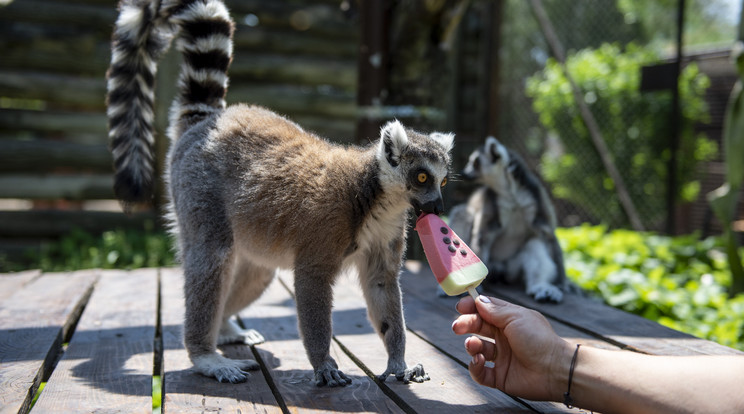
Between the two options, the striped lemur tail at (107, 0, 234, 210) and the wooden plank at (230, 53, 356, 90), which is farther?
the wooden plank at (230, 53, 356, 90)

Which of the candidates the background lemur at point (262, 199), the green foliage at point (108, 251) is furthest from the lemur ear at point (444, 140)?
the green foliage at point (108, 251)

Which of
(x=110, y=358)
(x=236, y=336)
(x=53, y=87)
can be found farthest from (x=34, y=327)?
(x=53, y=87)

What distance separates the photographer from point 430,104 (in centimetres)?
477

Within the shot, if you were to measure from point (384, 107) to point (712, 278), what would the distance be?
3332 millimetres

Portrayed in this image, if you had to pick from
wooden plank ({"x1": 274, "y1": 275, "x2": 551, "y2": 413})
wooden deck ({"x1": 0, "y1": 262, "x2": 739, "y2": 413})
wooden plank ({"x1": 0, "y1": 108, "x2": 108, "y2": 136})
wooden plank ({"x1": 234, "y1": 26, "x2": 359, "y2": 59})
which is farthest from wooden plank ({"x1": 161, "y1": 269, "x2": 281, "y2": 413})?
wooden plank ({"x1": 234, "y1": 26, "x2": 359, "y2": 59})

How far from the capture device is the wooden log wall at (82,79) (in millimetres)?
6477

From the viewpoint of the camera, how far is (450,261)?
2.12m

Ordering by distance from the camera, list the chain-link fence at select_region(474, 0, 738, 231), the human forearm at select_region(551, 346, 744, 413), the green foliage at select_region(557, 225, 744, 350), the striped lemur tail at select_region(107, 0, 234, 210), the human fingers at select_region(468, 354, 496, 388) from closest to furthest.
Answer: the human forearm at select_region(551, 346, 744, 413)
the human fingers at select_region(468, 354, 496, 388)
the striped lemur tail at select_region(107, 0, 234, 210)
the green foliage at select_region(557, 225, 744, 350)
the chain-link fence at select_region(474, 0, 738, 231)

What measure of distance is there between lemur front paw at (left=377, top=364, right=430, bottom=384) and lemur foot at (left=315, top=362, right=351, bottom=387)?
0.50 feet

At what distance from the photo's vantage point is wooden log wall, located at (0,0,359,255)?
6.48 m

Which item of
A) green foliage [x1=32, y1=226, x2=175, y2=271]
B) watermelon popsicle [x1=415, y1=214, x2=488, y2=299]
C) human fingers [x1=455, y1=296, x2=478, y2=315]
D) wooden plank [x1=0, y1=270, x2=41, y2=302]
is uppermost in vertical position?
watermelon popsicle [x1=415, y1=214, x2=488, y2=299]

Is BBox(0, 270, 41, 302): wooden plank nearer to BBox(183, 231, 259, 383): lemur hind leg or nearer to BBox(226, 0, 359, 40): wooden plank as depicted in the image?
BBox(183, 231, 259, 383): lemur hind leg

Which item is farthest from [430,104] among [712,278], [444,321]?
[712,278]

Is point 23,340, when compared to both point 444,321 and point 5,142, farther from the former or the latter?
point 5,142
